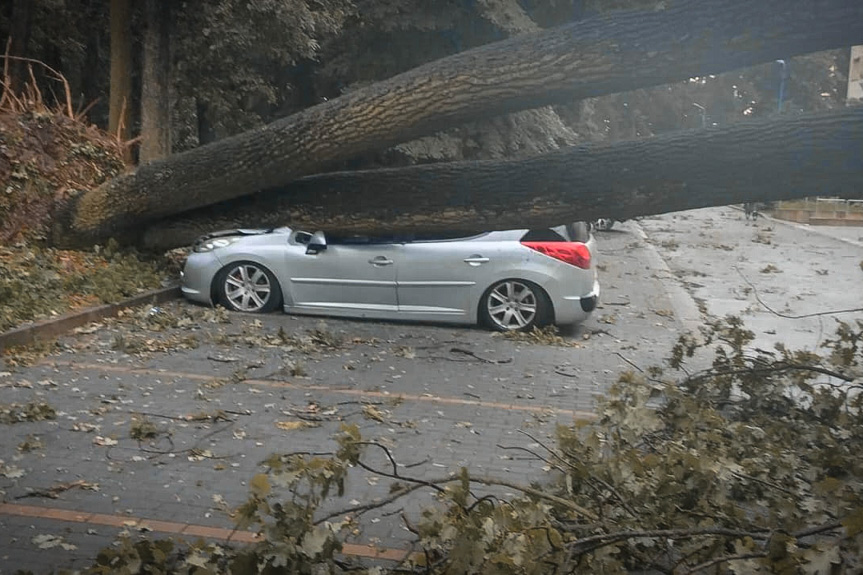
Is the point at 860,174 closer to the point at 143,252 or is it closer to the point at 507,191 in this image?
the point at 507,191

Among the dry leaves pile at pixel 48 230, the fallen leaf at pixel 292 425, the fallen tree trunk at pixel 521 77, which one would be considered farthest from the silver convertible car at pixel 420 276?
the fallen leaf at pixel 292 425

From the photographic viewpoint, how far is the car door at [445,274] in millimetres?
10531

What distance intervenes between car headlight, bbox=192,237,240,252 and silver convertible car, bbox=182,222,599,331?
0.15 feet

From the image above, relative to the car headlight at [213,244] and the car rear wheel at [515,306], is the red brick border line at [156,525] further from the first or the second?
the car headlight at [213,244]

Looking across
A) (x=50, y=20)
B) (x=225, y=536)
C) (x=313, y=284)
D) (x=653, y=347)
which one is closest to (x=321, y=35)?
(x=50, y=20)

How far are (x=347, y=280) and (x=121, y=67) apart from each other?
848 centimetres

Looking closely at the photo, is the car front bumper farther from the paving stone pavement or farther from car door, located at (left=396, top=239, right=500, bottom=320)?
car door, located at (left=396, top=239, right=500, bottom=320)

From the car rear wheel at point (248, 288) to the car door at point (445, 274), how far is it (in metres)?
1.62

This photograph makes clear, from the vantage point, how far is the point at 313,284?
35.9 feet

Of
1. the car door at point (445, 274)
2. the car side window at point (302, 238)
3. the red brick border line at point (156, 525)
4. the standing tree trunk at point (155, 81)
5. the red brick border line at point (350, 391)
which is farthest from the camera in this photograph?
the standing tree trunk at point (155, 81)

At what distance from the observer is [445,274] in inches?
418

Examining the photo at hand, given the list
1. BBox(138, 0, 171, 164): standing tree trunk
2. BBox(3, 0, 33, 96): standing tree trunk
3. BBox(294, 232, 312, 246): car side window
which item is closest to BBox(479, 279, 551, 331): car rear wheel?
BBox(294, 232, 312, 246): car side window

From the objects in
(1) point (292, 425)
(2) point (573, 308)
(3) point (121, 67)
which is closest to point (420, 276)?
(2) point (573, 308)

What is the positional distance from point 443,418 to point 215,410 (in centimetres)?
169
